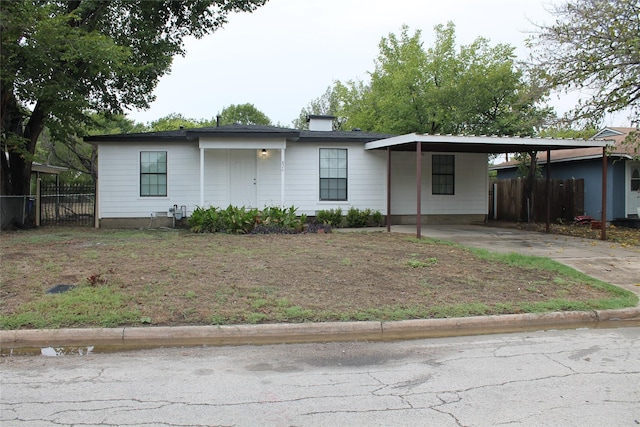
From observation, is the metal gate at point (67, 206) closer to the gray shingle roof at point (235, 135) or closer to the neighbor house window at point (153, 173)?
the neighbor house window at point (153, 173)

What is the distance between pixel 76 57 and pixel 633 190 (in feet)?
62.0

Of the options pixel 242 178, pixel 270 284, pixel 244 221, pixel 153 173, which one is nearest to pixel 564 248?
pixel 270 284

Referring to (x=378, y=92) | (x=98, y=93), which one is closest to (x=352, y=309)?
(x=98, y=93)

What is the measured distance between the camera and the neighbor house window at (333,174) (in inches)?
648

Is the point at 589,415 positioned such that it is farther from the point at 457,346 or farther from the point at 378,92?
the point at 378,92

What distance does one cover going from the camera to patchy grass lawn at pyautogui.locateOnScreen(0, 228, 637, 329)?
597 centimetres

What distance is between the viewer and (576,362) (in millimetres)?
4754

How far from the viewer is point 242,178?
16.1 metres

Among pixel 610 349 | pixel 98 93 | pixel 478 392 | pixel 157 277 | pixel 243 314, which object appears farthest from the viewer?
pixel 98 93

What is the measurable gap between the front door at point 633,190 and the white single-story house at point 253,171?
5585 millimetres

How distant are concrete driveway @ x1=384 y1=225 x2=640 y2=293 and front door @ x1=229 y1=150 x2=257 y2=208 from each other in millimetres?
4816

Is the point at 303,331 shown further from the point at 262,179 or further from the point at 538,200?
the point at 538,200

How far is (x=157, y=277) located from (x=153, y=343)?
7.37ft

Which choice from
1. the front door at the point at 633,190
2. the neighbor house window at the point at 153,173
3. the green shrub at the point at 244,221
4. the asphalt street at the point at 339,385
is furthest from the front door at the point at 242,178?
the front door at the point at 633,190
